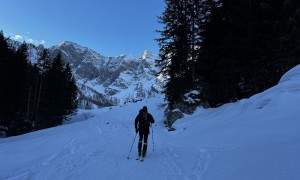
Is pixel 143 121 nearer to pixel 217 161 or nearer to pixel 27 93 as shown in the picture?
pixel 217 161

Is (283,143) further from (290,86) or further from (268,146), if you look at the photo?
(290,86)

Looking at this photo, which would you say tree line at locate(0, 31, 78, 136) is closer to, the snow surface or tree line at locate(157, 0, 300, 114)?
tree line at locate(157, 0, 300, 114)

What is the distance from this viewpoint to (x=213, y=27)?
78.7ft

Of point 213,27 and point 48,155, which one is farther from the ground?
point 213,27

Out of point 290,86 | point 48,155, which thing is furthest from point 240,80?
point 48,155

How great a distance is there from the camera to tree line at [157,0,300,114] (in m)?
17.8

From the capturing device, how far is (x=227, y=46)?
2058 centimetres

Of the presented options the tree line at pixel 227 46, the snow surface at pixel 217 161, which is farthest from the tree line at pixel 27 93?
the snow surface at pixel 217 161

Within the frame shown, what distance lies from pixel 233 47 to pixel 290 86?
9.15m

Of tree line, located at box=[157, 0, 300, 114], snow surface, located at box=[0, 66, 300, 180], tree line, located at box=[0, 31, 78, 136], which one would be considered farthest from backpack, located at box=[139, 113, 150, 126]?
tree line, located at box=[0, 31, 78, 136]

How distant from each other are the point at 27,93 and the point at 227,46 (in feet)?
101

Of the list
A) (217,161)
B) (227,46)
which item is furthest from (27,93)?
(217,161)

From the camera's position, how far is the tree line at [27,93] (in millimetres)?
28266

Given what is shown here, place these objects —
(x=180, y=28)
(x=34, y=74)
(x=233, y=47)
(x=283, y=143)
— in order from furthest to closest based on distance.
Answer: (x=34, y=74) < (x=180, y=28) < (x=233, y=47) < (x=283, y=143)
